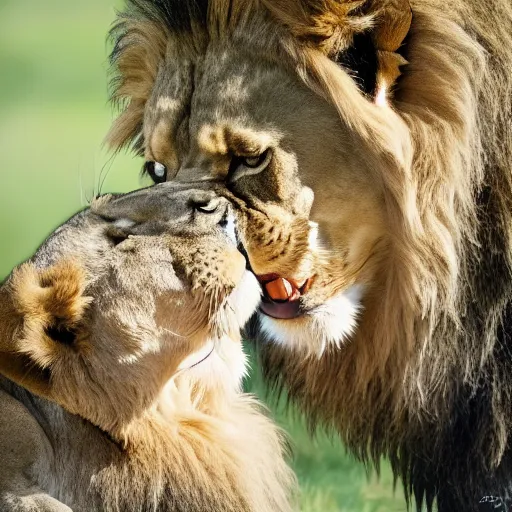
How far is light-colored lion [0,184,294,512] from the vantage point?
2215 mm

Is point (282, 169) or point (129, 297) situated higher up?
point (282, 169)

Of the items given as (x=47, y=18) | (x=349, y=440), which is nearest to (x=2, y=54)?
(x=47, y=18)

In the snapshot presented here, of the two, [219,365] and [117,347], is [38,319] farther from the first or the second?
[219,365]

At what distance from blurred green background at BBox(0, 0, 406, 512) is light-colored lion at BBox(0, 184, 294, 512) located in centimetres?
228

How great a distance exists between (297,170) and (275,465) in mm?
694

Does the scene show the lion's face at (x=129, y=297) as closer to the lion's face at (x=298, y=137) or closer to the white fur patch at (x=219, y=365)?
the white fur patch at (x=219, y=365)

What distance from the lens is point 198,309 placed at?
2287 millimetres

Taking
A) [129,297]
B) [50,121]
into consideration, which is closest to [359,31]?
[129,297]

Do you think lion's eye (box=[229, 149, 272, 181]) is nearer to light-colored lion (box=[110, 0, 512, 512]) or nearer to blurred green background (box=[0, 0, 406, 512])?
light-colored lion (box=[110, 0, 512, 512])

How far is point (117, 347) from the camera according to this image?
2.26 m

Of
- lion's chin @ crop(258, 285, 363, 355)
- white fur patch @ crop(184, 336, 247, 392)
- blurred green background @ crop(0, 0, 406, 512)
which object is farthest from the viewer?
blurred green background @ crop(0, 0, 406, 512)

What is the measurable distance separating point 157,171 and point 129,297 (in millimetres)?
558

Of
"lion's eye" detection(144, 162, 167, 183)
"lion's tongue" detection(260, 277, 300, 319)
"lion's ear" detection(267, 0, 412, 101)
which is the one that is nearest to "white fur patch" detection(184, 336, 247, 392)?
"lion's tongue" detection(260, 277, 300, 319)

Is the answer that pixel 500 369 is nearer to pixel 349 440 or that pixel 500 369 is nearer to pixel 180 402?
pixel 349 440
